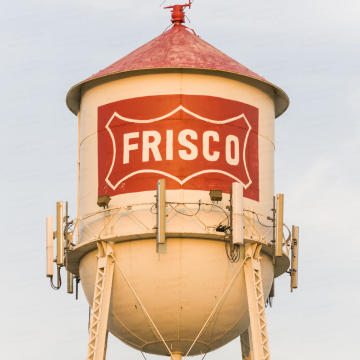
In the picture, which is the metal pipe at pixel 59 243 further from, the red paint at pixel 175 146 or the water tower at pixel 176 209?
the red paint at pixel 175 146

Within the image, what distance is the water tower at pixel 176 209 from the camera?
42188 mm

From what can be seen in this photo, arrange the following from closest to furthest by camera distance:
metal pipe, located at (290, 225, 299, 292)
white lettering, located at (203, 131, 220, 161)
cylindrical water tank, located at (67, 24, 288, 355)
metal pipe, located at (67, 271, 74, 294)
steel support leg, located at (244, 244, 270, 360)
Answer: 1. steel support leg, located at (244, 244, 270, 360)
2. cylindrical water tank, located at (67, 24, 288, 355)
3. white lettering, located at (203, 131, 220, 161)
4. metal pipe, located at (290, 225, 299, 292)
5. metal pipe, located at (67, 271, 74, 294)

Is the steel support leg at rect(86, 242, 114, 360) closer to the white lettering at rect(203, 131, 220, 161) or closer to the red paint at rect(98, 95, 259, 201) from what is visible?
the red paint at rect(98, 95, 259, 201)

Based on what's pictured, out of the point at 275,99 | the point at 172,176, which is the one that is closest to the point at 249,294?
the point at 172,176

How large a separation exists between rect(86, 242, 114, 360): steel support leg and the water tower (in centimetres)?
3

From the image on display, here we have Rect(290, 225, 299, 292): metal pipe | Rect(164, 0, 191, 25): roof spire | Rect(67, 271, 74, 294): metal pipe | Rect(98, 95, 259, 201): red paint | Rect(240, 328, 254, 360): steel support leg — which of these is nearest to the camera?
Rect(98, 95, 259, 201): red paint

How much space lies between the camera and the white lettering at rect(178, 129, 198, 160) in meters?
42.9

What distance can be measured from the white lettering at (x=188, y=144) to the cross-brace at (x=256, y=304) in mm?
3519

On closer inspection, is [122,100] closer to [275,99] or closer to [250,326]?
[275,99]

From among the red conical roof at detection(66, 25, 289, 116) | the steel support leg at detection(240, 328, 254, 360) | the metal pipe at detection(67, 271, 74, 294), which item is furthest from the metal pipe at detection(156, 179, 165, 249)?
the steel support leg at detection(240, 328, 254, 360)

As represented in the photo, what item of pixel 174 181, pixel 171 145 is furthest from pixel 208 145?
pixel 174 181

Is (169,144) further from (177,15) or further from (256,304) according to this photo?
(177,15)

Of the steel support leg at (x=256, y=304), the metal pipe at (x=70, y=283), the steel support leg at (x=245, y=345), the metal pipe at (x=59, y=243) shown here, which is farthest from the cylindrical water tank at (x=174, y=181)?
the steel support leg at (x=245, y=345)

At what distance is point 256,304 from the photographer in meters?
42.3
